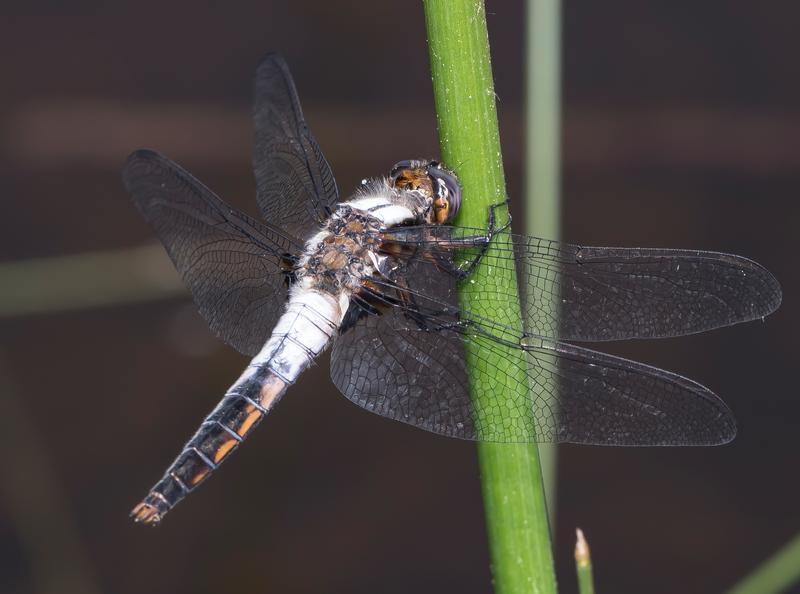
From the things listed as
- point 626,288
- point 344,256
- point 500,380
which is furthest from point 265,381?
point 626,288

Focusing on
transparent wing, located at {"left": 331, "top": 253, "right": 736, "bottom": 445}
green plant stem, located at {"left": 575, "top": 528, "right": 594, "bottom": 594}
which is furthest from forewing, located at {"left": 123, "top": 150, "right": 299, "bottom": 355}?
green plant stem, located at {"left": 575, "top": 528, "right": 594, "bottom": 594}

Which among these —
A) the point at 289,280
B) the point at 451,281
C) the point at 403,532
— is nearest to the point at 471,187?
the point at 451,281

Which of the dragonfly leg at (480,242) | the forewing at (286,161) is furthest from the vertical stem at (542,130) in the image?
the forewing at (286,161)

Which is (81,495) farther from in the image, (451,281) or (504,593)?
(504,593)

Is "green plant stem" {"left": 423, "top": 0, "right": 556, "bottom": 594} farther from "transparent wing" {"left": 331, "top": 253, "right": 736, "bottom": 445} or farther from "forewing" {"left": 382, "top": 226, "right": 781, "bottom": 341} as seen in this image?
"forewing" {"left": 382, "top": 226, "right": 781, "bottom": 341}

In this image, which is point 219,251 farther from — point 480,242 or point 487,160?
point 487,160

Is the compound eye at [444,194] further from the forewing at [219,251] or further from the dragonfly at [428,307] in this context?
the forewing at [219,251]
